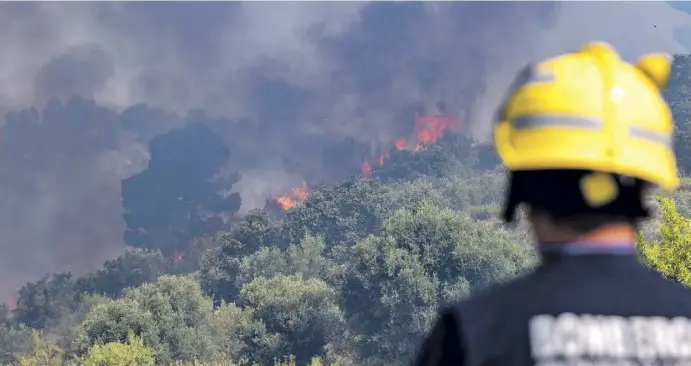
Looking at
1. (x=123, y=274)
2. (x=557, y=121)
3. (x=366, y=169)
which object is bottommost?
(x=557, y=121)

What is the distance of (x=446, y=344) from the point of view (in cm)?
267

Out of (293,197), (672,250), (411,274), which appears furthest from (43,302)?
(672,250)

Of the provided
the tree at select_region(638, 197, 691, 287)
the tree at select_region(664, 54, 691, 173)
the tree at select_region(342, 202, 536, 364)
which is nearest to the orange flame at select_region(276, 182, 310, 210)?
the tree at select_region(664, 54, 691, 173)

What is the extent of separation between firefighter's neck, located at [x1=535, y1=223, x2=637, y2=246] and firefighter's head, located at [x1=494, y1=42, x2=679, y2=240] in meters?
0.02

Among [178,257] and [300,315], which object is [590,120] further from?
[178,257]

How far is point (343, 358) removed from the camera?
5206 cm

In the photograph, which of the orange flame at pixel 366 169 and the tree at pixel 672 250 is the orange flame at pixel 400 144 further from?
the tree at pixel 672 250

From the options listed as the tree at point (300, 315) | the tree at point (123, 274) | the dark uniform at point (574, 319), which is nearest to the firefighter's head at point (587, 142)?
the dark uniform at point (574, 319)

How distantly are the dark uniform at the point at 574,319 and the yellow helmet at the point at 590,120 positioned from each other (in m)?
0.34

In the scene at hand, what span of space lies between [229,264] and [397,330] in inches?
1962

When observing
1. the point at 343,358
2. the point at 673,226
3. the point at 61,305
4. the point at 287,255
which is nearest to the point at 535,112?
the point at 673,226

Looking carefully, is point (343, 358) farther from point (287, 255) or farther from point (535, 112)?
point (535, 112)

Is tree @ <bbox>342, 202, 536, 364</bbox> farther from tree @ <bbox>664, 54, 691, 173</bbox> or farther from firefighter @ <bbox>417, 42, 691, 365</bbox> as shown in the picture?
firefighter @ <bbox>417, 42, 691, 365</bbox>

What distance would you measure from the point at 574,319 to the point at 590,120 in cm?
73
